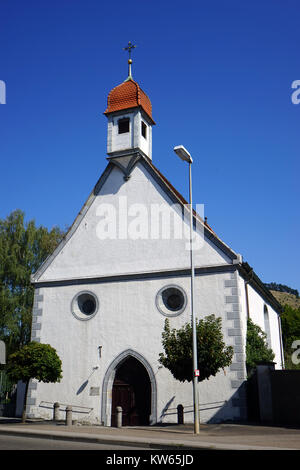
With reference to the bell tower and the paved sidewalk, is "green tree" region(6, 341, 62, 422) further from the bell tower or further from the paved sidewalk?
the bell tower

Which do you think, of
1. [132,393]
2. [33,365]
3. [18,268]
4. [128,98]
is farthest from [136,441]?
[18,268]

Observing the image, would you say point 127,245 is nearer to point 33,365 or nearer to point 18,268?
point 33,365

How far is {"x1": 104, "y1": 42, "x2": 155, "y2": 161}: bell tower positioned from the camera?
26469 mm

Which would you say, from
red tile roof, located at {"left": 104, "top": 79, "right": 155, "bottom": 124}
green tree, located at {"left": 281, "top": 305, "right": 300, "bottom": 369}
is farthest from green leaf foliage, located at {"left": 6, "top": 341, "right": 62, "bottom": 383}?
green tree, located at {"left": 281, "top": 305, "right": 300, "bottom": 369}

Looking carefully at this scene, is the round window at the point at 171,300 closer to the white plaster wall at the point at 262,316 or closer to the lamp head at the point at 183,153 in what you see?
the white plaster wall at the point at 262,316

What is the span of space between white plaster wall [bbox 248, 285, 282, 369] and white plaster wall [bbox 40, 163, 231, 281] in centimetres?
486

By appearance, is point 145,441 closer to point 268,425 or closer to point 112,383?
point 268,425

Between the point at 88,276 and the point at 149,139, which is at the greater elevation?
the point at 149,139

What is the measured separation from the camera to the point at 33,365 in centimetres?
2081

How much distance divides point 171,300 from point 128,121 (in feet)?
36.7

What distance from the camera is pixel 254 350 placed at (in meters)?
21.7

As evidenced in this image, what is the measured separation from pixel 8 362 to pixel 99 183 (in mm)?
10938

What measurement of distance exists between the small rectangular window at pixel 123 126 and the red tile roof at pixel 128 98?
70cm
